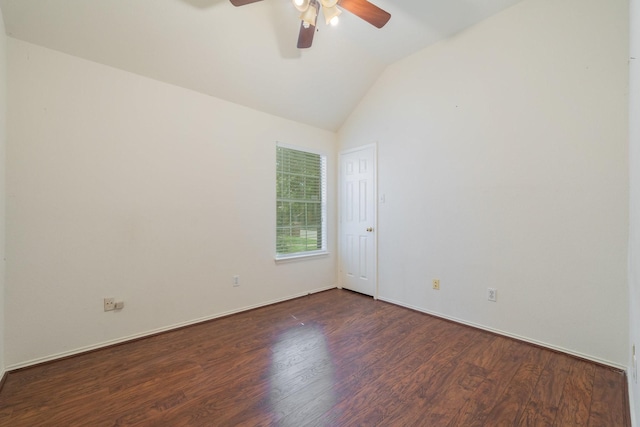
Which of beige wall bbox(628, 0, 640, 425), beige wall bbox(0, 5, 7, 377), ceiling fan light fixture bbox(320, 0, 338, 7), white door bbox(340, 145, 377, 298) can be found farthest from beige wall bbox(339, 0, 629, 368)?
beige wall bbox(0, 5, 7, 377)

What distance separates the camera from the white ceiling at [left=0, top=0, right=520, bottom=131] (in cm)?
200

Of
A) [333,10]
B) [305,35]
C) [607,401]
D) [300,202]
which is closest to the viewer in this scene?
[607,401]

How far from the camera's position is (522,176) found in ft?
7.74

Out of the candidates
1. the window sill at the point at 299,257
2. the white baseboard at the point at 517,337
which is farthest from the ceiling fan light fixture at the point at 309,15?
the white baseboard at the point at 517,337

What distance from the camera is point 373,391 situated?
1.70 meters

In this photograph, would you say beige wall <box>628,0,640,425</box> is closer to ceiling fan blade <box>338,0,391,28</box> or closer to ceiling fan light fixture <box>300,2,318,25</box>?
ceiling fan blade <box>338,0,391,28</box>

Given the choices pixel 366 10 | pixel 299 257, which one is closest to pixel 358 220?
pixel 299 257

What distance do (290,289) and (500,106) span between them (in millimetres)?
3152

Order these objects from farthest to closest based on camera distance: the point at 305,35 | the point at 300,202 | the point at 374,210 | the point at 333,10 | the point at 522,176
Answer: the point at 300,202
the point at 374,210
the point at 522,176
the point at 305,35
the point at 333,10

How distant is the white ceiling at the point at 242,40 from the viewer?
200cm

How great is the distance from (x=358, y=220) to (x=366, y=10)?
2.46m

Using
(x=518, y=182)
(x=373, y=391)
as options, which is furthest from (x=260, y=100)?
(x=373, y=391)

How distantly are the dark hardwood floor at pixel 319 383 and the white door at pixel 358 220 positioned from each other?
3.84 ft

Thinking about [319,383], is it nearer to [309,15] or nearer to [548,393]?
[548,393]
